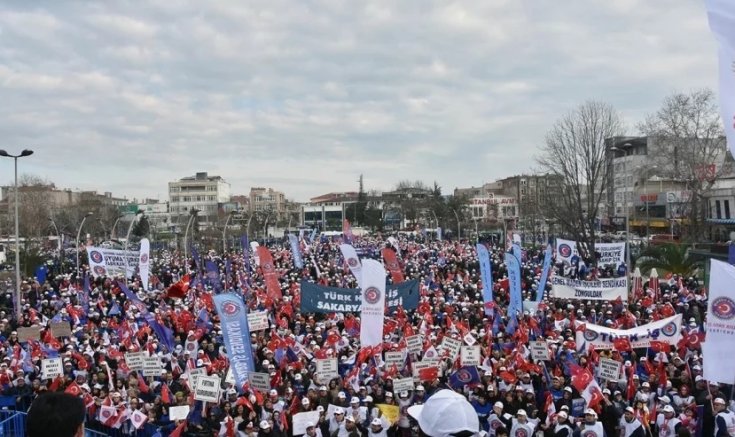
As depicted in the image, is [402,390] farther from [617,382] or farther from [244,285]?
[244,285]

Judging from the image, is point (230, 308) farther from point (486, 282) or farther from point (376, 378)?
point (486, 282)

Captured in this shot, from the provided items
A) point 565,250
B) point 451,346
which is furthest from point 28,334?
point 565,250

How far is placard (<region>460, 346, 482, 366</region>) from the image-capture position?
13.2 meters

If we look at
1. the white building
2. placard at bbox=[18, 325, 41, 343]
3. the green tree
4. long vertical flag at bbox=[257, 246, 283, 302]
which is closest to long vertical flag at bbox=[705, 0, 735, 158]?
placard at bbox=[18, 325, 41, 343]

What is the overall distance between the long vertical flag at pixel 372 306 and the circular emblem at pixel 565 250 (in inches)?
578

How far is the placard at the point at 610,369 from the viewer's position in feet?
41.1

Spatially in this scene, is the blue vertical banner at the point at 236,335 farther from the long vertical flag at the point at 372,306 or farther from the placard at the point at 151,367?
the long vertical flag at the point at 372,306

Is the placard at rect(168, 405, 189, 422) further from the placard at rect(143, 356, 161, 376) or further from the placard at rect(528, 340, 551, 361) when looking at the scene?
the placard at rect(528, 340, 551, 361)

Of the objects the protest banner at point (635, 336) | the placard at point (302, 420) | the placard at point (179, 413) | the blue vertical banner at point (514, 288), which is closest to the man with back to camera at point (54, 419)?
the placard at point (302, 420)

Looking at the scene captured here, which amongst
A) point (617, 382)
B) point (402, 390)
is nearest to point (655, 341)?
point (617, 382)

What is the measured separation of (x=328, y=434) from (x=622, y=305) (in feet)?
41.0

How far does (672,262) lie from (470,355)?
2031cm

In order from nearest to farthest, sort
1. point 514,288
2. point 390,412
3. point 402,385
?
point 390,412, point 402,385, point 514,288

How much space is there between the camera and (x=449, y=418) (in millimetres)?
3719
